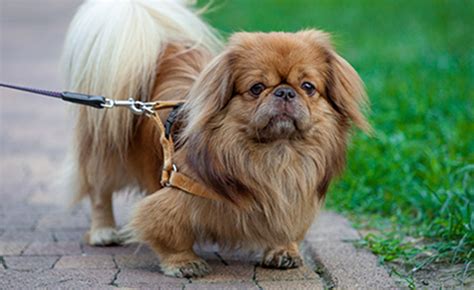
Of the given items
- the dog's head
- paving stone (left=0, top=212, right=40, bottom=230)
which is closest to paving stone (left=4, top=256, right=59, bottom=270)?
paving stone (left=0, top=212, right=40, bottom=230)

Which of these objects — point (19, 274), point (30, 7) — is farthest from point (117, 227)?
point (30, 7)

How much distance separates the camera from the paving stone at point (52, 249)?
16.1 feet

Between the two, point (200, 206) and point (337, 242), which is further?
point (337, 242)

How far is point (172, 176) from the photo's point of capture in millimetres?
4223

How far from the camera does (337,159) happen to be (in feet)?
13.9

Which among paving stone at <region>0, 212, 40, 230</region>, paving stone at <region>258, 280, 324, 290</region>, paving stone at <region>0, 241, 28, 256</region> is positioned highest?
paving stone at <region>258, 280, 324, 290</region>

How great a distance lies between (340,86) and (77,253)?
5.88ft

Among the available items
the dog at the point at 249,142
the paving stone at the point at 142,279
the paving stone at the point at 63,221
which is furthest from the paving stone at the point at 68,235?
the paving stone at the point at 142,279

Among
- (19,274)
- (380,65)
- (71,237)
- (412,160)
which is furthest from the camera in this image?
(380,65)

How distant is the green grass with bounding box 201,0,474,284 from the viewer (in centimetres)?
493

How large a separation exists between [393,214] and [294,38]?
6.06 feet

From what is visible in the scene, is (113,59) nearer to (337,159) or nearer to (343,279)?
(337,159)

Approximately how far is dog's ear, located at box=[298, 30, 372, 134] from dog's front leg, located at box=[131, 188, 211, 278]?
0.85m

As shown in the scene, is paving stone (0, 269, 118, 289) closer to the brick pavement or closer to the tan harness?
the brick pavement
